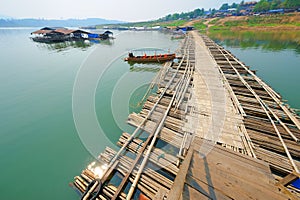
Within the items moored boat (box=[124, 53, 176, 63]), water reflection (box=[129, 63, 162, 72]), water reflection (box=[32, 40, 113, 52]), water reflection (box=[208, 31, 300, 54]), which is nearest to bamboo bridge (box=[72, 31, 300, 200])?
water reflection (box=[129, 63, 162, 72])

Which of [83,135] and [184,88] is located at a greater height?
[184,88]

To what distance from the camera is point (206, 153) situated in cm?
423

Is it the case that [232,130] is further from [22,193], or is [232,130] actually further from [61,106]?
[61,106]

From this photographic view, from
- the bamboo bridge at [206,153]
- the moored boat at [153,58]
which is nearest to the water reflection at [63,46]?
the moored boat at [153,58]

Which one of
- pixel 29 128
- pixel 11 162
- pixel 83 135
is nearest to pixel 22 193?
pixel 11 162

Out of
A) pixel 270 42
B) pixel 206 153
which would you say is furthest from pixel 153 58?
pixel 270 42

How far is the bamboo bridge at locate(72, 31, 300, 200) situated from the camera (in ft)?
10.6

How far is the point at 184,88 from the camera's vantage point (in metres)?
9.83

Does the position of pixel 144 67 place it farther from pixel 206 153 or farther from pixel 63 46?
pixel 63 46

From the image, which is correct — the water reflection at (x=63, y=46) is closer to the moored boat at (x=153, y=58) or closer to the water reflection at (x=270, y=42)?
the moored boat at (x=153, y=58)

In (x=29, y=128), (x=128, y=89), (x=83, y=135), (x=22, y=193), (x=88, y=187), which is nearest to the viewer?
(x=88, y=187)

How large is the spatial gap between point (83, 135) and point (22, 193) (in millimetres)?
3197

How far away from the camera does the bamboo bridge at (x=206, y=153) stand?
3236mm

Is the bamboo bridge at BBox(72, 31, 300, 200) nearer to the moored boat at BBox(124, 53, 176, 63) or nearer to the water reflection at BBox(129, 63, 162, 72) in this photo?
the water reflection at BBox(129, 63, 162, 72)
